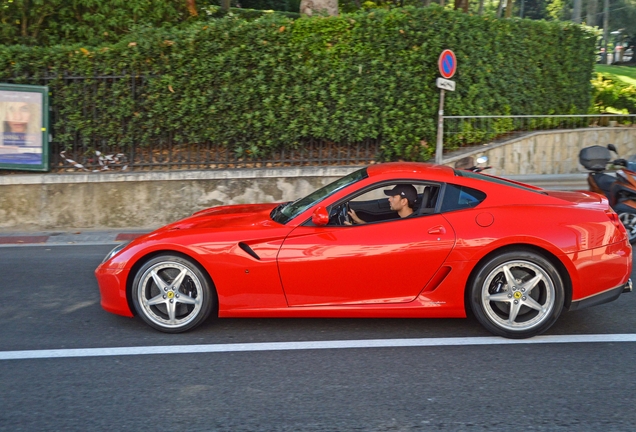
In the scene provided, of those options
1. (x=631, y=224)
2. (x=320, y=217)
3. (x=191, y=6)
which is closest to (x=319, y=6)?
(x=191, y=6)

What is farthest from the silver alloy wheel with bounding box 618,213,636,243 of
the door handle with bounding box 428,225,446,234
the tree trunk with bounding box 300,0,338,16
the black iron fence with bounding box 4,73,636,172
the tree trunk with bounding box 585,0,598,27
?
the tree trunk with bounding box 585,0,598,27

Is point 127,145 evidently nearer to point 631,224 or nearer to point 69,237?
point 69,237

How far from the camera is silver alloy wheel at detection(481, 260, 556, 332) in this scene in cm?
528

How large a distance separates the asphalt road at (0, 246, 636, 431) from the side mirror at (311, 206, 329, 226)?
89cm

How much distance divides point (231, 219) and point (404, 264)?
1.51m

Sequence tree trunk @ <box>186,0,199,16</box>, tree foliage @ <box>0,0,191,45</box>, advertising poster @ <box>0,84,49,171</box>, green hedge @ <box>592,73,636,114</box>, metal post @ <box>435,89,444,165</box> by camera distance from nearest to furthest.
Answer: advertising poster @ <box>0,84,49,171</box>, metal post @ <box>435,89,444,165</box>, tree foliage @ <box>0,0,191,45</box>, tree trunk @ <box>186,0,199,16</box>, green hedge @ <box>592,73,636,114</box>

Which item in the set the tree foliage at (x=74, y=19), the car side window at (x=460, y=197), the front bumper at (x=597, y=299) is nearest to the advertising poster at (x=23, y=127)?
the tree foliage at (x=74, y=19)

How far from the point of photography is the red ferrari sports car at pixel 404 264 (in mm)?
5281

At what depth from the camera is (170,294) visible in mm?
5480

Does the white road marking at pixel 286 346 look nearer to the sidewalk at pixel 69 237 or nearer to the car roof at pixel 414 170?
the car roof at pixel 414 170

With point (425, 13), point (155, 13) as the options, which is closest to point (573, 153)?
point (425, 13)

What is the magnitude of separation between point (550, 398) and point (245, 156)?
8311 mm

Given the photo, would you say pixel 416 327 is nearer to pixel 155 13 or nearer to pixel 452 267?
pixel 452 267

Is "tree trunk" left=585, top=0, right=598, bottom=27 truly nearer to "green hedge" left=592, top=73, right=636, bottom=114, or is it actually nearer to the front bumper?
"green hedge" left=592, top=73, right=636, bottom=114
